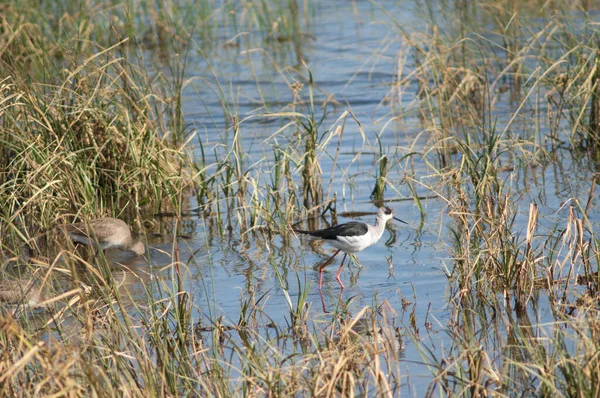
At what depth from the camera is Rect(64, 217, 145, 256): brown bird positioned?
760cm

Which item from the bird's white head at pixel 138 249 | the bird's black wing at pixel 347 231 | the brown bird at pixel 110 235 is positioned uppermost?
the bird's black wing at pixel 347 231

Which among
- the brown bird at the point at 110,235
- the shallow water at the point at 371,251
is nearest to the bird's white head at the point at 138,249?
the brown bird at the point at 110,235

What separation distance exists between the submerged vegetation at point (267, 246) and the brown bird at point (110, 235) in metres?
0.14

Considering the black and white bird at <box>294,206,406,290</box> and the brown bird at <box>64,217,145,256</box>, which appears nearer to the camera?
the black and white bird at <box>294,206,406,290</box>

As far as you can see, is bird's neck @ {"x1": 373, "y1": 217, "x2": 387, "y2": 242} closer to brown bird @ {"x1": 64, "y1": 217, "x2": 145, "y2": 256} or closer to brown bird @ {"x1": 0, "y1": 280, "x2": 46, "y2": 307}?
brown bird @ {"x1": 64, "y1": 217, "x2": 145, "y2": 256}

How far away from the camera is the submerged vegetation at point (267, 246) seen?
4359mm

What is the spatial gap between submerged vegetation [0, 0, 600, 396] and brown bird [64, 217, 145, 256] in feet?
0.47

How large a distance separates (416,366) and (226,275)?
2.41m

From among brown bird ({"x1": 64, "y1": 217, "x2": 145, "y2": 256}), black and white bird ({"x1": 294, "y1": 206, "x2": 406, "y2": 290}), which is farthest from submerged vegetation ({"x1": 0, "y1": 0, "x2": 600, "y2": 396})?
black and white bird ({"x1": 294, "y1": 206, "x2": 406, "y2": 290})

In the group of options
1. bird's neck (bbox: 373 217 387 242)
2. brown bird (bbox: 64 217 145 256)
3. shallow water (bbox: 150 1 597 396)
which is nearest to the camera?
shallow water (bbox: 150 1 597 396)

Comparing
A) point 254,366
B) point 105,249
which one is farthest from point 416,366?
point 105,249

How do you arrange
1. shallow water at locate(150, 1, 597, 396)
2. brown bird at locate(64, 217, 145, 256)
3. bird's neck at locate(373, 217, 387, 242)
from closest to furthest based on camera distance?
shallow water at locate(150, 1, 597, 396) → bird's neck at locate(373, 217, 387, 242) → brown bird at locate(64, 217, 145, 256)

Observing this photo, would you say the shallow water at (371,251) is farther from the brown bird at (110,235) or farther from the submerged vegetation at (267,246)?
the brown bird at (110,235)

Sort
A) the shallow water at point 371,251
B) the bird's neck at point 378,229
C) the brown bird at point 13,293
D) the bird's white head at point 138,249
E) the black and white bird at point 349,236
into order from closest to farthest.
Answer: the shallow water at point 371,251, the brown bird at point 13,293, the black and white bird at point 349,236, the bird's neck at point 378,229, the bird's white head at point 138,249
